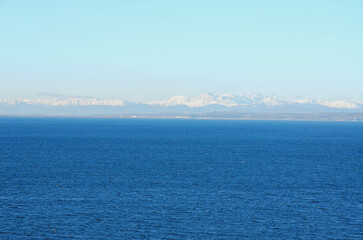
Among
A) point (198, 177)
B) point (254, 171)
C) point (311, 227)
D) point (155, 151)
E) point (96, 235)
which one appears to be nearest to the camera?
point (96, 235)

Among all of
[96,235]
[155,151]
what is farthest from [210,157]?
[96,235]

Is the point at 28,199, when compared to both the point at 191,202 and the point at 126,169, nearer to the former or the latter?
the point at 191,202

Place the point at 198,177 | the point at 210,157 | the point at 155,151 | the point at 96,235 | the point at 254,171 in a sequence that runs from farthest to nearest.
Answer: the point at 155,151
the point at 210,157
the point at 254,171
the point at 198,177
the point at 96,235

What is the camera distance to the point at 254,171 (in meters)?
68.8

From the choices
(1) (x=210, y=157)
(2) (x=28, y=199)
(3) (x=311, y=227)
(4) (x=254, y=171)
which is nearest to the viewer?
(3) (x=311, y=227)

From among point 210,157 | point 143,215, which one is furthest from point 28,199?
point 210,157

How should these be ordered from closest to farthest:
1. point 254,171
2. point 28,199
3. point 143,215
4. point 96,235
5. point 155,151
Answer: point 96,235 < point 143,215 < point 28,199 < point 254,171 < point 155,151

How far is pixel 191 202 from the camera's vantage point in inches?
1834

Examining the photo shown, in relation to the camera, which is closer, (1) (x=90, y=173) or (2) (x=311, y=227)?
(2) (x=311, y=227)

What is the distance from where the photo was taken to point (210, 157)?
88.7m

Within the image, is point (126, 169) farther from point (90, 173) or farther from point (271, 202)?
point (271, 202)

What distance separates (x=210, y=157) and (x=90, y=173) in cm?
2940

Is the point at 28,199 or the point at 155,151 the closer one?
the point at 28,199

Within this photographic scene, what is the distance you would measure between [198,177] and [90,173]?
1415cm
